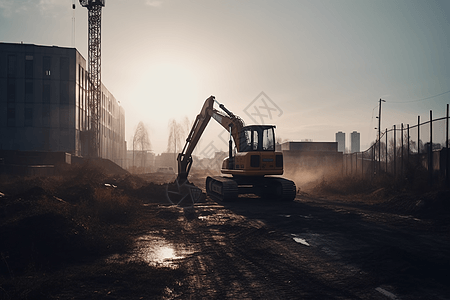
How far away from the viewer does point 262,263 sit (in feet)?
22.9

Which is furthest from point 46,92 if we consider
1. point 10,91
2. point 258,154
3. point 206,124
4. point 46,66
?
point 258,154

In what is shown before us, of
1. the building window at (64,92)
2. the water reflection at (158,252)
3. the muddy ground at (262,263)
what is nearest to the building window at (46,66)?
the building window at (64,92)

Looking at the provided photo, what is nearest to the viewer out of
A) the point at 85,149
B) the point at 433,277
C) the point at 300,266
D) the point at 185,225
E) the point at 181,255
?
the point at 433,277

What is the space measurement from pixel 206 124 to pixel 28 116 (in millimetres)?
35291

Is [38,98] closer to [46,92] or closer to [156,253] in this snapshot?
[46,92]

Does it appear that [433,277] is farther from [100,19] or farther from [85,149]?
[100,19]

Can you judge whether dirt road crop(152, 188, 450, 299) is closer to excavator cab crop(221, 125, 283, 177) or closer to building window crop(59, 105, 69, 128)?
excavator cab crop(221, 125, 283, 177)

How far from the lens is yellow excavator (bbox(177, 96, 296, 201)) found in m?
18.1

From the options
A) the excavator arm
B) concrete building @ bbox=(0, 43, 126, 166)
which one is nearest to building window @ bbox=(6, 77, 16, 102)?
concrete building @ bbox=(0, 43, 126, 166)

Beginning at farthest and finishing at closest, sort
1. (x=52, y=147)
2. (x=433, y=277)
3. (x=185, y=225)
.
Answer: (x=52, y=147), (x=185, y=225), (x=433, y=277)

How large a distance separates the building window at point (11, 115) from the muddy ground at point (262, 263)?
141 ft

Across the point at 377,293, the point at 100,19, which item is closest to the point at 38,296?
the point at 377,293

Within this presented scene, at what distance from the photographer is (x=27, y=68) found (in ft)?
155

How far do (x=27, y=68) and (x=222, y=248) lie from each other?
49381 mm
